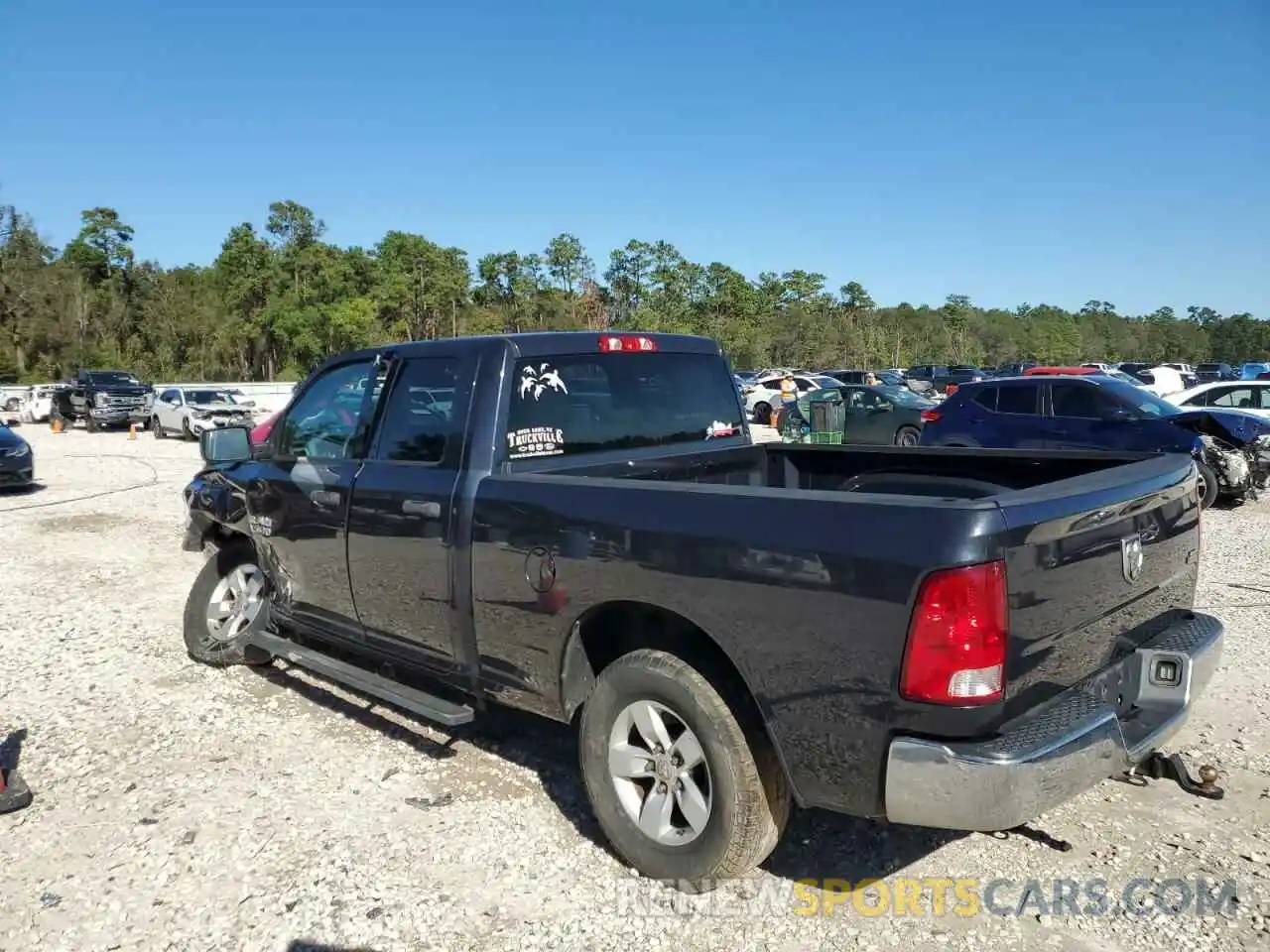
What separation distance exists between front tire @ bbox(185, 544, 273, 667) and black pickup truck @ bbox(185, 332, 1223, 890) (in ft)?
1.81

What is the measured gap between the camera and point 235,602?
5641 mm

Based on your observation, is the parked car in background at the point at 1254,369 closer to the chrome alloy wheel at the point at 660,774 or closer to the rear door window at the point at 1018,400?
the rear door window at the point at 1018,400

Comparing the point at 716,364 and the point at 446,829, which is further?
the point at 716,364

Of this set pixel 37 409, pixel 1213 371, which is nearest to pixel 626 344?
pixel 37 409

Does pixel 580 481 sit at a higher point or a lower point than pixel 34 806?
higher

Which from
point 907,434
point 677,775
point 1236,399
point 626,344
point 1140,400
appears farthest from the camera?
point 907,434

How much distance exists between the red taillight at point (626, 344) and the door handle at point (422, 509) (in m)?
1.06

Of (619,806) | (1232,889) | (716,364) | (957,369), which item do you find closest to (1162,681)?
Result: (1232,889)

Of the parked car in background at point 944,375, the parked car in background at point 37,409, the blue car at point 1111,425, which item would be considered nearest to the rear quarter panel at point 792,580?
the blue car at point 1111,425

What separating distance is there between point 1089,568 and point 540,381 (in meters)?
2.24

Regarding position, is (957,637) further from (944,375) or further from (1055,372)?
(944,375)

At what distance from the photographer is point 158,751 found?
4.50 m

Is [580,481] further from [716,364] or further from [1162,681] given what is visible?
[1162,681]

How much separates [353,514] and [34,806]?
1.81 metres
